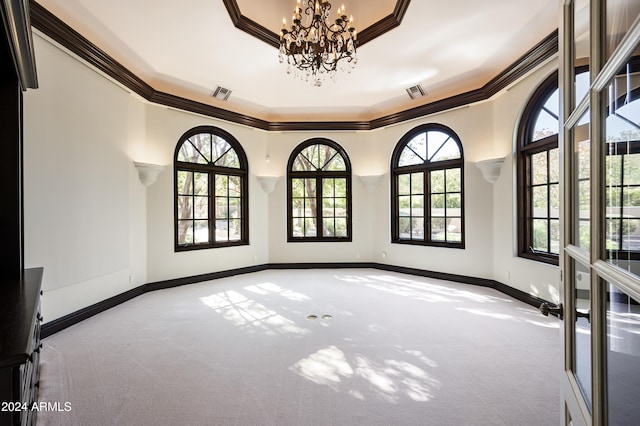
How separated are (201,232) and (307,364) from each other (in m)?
3.78

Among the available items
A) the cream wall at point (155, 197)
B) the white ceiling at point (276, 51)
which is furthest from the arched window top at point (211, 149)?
the white ceiling at point (276, 51)

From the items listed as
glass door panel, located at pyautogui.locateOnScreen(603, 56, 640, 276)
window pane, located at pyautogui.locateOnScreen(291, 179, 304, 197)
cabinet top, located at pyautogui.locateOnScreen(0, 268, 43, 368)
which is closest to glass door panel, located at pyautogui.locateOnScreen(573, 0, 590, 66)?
glass door panel, located at pyautogui.locateOnScreen(603, 56, 640, 276)

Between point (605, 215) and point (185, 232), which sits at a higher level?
point (605, 215)

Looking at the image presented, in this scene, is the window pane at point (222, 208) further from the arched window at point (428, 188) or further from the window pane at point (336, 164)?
the arched window at point (428, 188)

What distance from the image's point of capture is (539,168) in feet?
13.6

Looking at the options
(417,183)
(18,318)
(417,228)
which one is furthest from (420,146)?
(18,318)

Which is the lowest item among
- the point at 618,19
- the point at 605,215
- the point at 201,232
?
the point at 201,232

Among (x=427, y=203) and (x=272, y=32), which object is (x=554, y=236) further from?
(x=272, y=32)

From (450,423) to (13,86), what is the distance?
336 centimetres

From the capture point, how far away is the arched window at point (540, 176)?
3.89 metres

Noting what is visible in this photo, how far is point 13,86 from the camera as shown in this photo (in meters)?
1.96

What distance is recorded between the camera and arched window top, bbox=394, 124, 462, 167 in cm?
548

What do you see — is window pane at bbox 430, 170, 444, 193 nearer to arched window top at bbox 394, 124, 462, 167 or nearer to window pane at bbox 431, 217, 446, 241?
arched window top at bbox 394, 124, 462, 167

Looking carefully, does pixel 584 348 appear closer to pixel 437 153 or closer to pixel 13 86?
pixel 13 86
